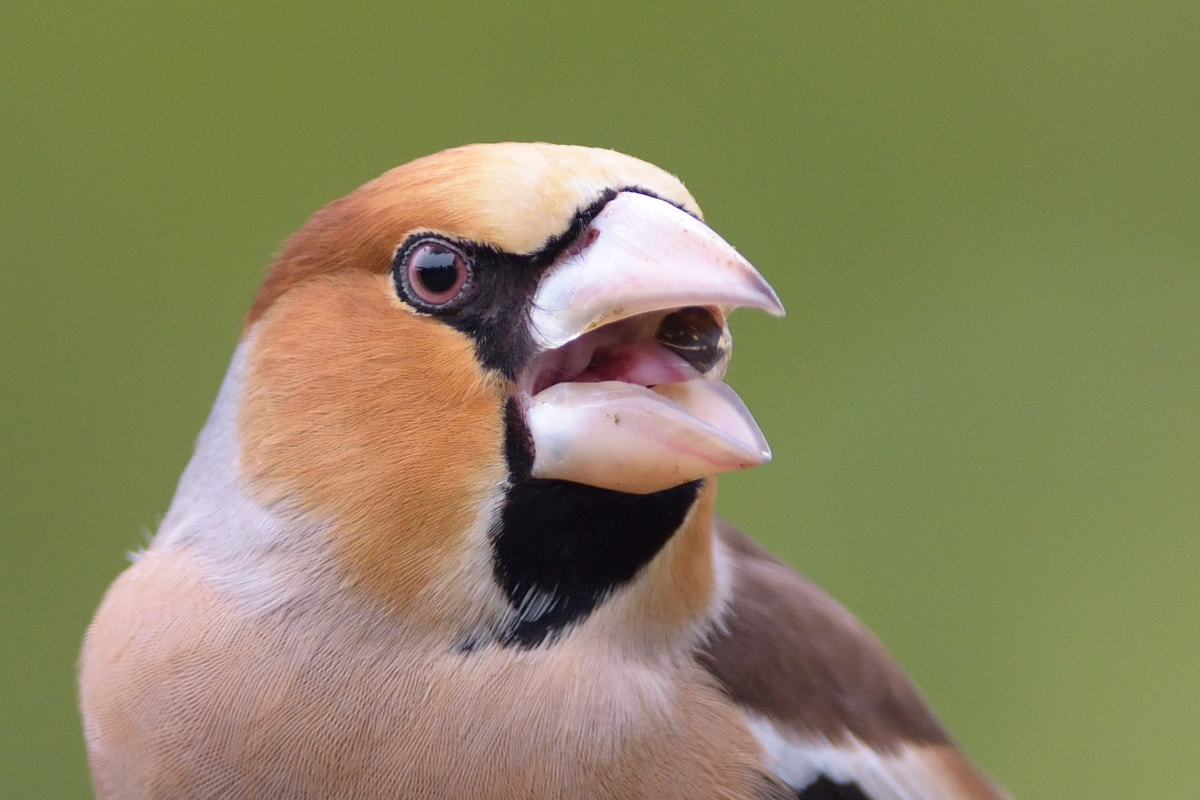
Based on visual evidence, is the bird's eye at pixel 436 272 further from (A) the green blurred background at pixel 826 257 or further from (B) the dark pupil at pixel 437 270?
(A) the green blurred background at pixel 826 257

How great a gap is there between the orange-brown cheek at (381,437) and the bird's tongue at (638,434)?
4 centimetres

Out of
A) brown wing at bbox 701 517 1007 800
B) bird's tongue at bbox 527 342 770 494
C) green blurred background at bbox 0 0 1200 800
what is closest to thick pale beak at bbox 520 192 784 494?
bird's tongue at bbox 527 342 770 494

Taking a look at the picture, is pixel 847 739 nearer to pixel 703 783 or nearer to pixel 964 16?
pixel 703 783

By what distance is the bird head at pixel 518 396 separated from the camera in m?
0.76

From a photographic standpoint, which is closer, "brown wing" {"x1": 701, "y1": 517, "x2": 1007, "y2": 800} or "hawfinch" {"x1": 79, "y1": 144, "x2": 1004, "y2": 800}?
"hawfinch" {"x1": 79, "y1": 144, "x2": 1004, "y2": 800}

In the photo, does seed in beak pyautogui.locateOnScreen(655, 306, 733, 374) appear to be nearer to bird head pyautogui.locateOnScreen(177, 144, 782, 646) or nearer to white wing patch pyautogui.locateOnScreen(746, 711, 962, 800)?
bird head pyautogui.locateOnScreen(177, 144, 782, 646)

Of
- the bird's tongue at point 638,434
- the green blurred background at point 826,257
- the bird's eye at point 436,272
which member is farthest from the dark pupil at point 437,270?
the green blurred background at point 826,257

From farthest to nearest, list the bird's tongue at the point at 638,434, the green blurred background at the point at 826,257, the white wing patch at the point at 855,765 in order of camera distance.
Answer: the green blurred background at the point at 826,257 → the white wing patch at the point at 855,765 → the bird's tongue at the point at 638,434

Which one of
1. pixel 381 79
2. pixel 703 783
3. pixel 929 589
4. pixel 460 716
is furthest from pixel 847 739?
pixel 381 79

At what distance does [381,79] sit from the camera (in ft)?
6.68

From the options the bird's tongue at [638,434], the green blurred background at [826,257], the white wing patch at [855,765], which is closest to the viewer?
the bird's tongue at [638,434]

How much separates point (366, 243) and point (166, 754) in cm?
41

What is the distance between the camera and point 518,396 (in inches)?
30.7

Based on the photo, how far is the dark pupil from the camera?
80 centimetres
